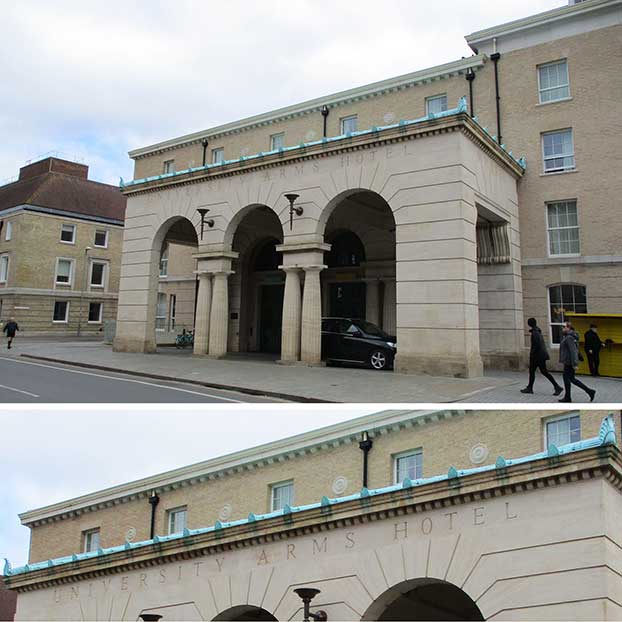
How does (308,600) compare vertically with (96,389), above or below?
below

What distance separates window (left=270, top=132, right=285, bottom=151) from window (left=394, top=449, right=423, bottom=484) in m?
21.6

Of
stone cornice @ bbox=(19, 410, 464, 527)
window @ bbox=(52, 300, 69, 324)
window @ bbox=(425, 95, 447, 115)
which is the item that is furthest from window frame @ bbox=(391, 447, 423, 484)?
window @ bbox=(52, 300, 69, 324)

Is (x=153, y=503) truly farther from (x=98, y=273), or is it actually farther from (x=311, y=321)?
(x=98, y=273)

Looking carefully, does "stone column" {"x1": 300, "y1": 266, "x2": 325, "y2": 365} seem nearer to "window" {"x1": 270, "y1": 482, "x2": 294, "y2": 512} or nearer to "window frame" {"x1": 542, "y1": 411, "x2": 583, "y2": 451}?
"window" {"x1": 270, "y1": 482, "x2": 294, "y2": 512}

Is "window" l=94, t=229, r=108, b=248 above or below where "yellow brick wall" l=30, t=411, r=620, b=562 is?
above

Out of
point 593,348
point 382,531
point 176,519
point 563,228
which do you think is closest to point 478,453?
point 382,531

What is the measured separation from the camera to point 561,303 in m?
23.6

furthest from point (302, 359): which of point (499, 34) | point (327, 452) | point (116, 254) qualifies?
point (116, 254)

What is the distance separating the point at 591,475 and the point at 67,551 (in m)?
19.4

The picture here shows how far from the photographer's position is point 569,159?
79.1 ft

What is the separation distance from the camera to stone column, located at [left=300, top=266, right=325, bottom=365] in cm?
2098

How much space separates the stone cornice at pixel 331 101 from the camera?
26.8 metres

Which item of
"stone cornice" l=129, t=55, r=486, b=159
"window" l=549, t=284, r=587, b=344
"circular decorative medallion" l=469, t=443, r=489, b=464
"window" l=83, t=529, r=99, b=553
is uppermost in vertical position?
"stone cornice" l=129, t=55, r=486, b=159

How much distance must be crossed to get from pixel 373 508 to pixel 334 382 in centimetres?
603
